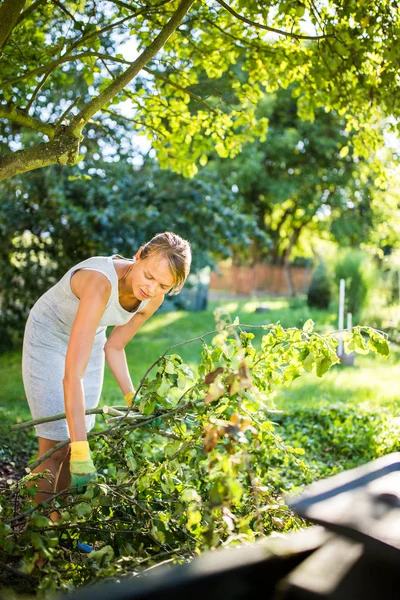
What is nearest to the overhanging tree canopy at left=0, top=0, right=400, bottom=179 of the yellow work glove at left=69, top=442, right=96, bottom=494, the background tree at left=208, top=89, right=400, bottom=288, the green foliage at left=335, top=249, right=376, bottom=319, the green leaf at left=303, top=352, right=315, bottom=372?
the yellow work glove at left=69, top=442, right=96, bottom=494

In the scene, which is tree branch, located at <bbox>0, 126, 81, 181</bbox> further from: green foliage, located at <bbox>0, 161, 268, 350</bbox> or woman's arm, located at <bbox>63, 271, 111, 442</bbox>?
green foliage, located at <bbox>0, 161, 268, 350</bbox>

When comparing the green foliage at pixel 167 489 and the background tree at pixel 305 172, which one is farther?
the background tree at pixel 305 172

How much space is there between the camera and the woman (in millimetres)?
2398

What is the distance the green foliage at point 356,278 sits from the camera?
13930 millimetres

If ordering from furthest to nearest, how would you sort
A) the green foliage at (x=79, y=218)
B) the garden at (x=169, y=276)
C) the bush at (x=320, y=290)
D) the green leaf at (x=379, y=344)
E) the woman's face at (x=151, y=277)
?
the bush at (x=320, y=290), the green foliage at (x=79, y=218), the woman's face at (x=151, y=277), the green leaf at (x=379, y=344), the garden at (x=169, y=276)

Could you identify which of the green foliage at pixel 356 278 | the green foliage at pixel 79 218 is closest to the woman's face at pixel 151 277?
the green foliage at pixel 79 218

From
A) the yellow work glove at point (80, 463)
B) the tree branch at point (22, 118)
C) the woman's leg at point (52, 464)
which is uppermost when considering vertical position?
the tree branch at point (22, 118)

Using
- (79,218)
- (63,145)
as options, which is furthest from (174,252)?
(79,218)

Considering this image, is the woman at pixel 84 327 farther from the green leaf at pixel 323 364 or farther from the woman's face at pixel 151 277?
the green leaf at pixel 323 364

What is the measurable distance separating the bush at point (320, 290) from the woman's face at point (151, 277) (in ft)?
48.0

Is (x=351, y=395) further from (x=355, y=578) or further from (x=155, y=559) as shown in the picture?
(x=355, y=578)

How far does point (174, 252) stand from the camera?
8.75 feet

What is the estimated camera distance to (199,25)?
4.58m

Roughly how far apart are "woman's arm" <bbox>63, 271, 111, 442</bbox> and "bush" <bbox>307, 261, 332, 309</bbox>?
14880 mm
